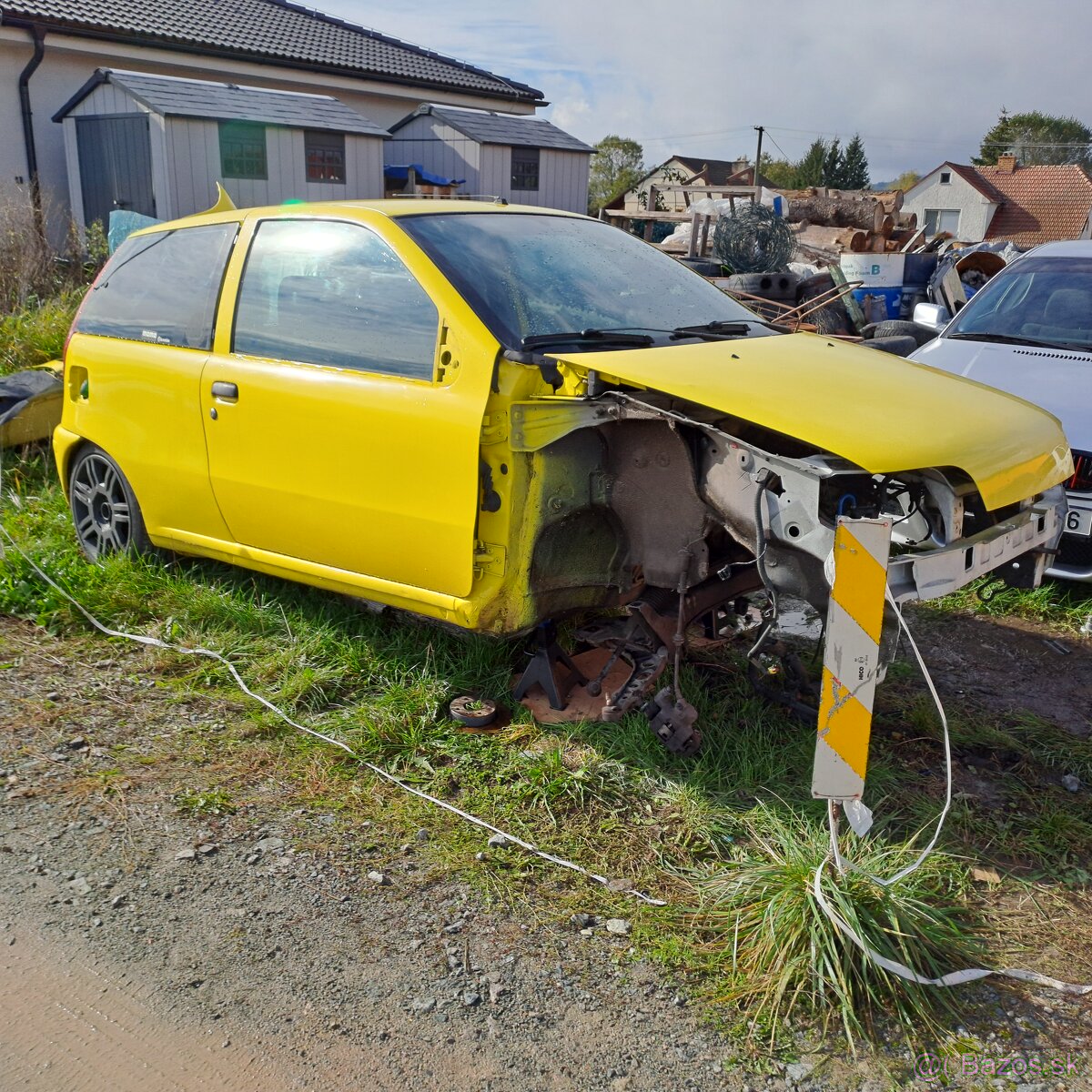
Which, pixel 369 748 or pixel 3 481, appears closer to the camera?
pixel 369 748

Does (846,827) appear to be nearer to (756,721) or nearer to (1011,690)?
(756,721)

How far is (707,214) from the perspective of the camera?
55.9 feet

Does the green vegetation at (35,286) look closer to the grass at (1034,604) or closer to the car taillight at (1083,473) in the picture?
the grass at (1034,604)

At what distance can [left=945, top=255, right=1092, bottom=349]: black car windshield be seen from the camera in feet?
20.2

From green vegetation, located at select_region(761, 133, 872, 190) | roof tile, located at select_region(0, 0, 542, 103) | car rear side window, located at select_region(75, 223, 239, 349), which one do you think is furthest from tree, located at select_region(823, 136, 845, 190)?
car rear side window, located at select_region(75, 223, 239, 349)

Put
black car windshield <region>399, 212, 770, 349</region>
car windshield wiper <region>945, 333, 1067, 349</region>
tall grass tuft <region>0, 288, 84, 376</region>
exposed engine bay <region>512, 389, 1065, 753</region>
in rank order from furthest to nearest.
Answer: tall grass tuft <region>0, 288, 84, 376</region>
car windshield wiper <region>945, 333, 1067, 349</region>
black car windshield <region>399, 212, 770, 349</region>
exposed engine bay <region>512, 389, 1065, 753</region>

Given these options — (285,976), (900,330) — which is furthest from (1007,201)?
(285,976)

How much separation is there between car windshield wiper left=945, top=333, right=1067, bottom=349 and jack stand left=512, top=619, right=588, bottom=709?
11.8 feet

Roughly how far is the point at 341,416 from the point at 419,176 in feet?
65.7

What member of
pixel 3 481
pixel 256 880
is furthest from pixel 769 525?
pixel 3 481

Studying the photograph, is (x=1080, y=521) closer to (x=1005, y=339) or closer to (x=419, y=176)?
(x=1005, y=339)

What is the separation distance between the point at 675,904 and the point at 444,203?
2.97 m

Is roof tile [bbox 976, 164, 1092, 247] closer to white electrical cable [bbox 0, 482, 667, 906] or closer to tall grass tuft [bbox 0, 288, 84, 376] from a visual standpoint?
tall grass tuft [bbox 0, 288, 84, 376]

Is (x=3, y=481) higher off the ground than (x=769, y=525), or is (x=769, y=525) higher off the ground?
(x=769, y=525)
